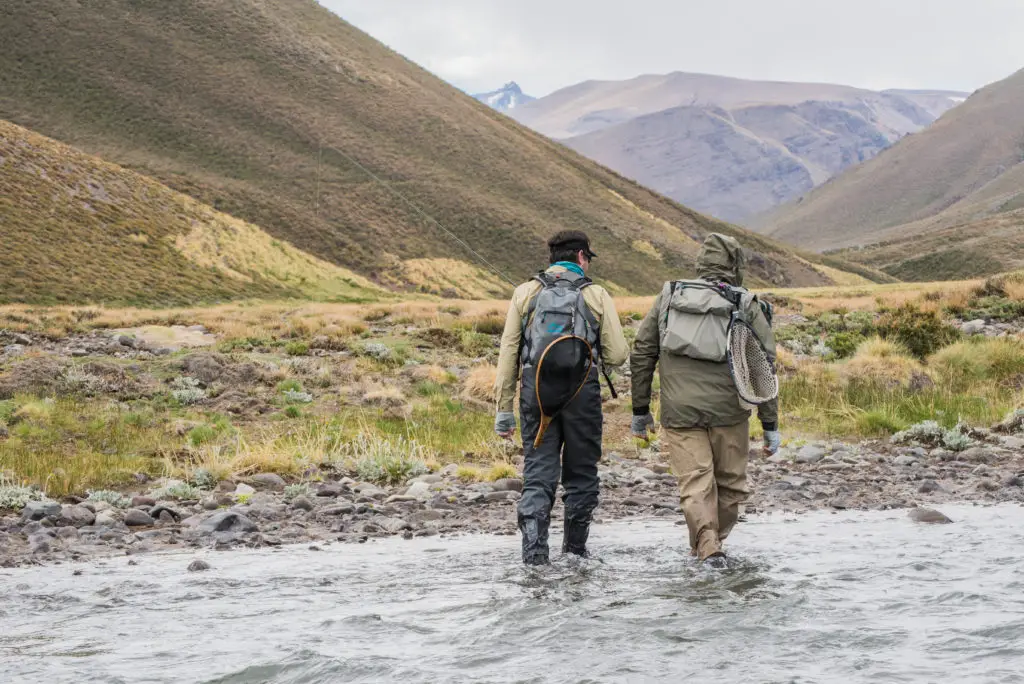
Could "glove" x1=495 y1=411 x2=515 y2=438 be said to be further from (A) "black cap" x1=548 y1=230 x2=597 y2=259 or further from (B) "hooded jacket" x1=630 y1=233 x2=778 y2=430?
(A) "black cap" x1=548 y1=230 x2=597 y2=259

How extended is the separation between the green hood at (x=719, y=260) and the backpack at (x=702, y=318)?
5.1 inches

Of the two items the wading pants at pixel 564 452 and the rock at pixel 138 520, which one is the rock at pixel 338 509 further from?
the wading pants at pixel 564 452

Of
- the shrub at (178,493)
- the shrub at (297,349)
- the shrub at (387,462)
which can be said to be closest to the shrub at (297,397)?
the shrub at (387,462)

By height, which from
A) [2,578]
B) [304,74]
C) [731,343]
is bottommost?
[2,578]

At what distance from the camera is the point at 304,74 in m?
101

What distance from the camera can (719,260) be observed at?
22.4 ft

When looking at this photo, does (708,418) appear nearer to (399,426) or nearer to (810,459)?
(810,459)

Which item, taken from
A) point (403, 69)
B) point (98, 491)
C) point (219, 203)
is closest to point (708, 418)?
point (98, 491)

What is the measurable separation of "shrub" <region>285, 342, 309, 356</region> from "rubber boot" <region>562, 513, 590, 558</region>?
43.1 feet

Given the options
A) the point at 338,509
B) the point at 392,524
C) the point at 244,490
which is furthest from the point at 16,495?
the point at 392,524

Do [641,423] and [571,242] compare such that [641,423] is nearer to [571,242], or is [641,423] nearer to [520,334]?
[520,334]

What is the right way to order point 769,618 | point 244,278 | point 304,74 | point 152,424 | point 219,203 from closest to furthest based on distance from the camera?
point 769,618
point 152,424
point 244,278
point 219,203
point 304,74

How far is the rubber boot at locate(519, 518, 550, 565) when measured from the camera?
680 cm

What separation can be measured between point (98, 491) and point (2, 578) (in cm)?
262
